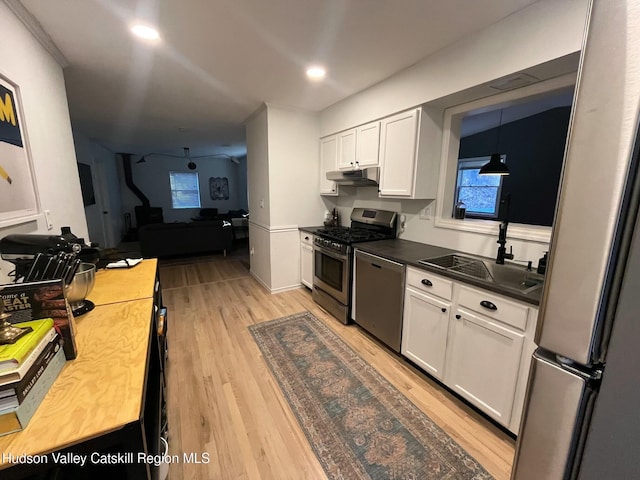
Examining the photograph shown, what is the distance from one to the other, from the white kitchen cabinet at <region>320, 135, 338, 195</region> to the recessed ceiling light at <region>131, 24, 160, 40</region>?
200cm

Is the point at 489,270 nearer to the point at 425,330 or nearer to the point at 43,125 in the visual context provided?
the point at 425,330

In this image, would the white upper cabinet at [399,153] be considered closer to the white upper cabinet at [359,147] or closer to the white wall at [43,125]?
the white upper cabinet at [359,147]

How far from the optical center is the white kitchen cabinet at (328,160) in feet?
11.0

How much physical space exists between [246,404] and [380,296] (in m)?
1.33

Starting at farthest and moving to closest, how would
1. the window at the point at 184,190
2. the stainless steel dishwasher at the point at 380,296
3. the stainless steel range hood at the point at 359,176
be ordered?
the window at the point at 184,190 → the stainless steel range hood at the point at 359,176 → the stainless steel dishwasher at the point at 380,296

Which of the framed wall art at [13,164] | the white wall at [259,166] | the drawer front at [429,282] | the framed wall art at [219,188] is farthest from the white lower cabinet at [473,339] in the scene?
the framed wall art at [219,188]

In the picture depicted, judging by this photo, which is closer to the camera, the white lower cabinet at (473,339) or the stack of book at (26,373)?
the stack of book at (26,373)

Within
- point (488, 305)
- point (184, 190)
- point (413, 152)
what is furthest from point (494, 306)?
point (184, 190)

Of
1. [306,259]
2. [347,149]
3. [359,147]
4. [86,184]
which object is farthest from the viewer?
[86,184]

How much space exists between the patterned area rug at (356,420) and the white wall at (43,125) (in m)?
1.77

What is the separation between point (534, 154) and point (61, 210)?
6437 mm

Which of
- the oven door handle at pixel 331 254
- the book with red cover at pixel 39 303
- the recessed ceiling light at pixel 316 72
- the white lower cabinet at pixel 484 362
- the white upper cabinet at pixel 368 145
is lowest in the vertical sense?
the white lower cabinet at pixel 484 362

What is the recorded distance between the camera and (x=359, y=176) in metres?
2.86

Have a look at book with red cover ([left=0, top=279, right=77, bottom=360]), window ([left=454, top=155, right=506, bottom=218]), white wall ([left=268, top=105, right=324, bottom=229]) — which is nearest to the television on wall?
white wall ([left=268, top=105, right=324, bottom=229])
